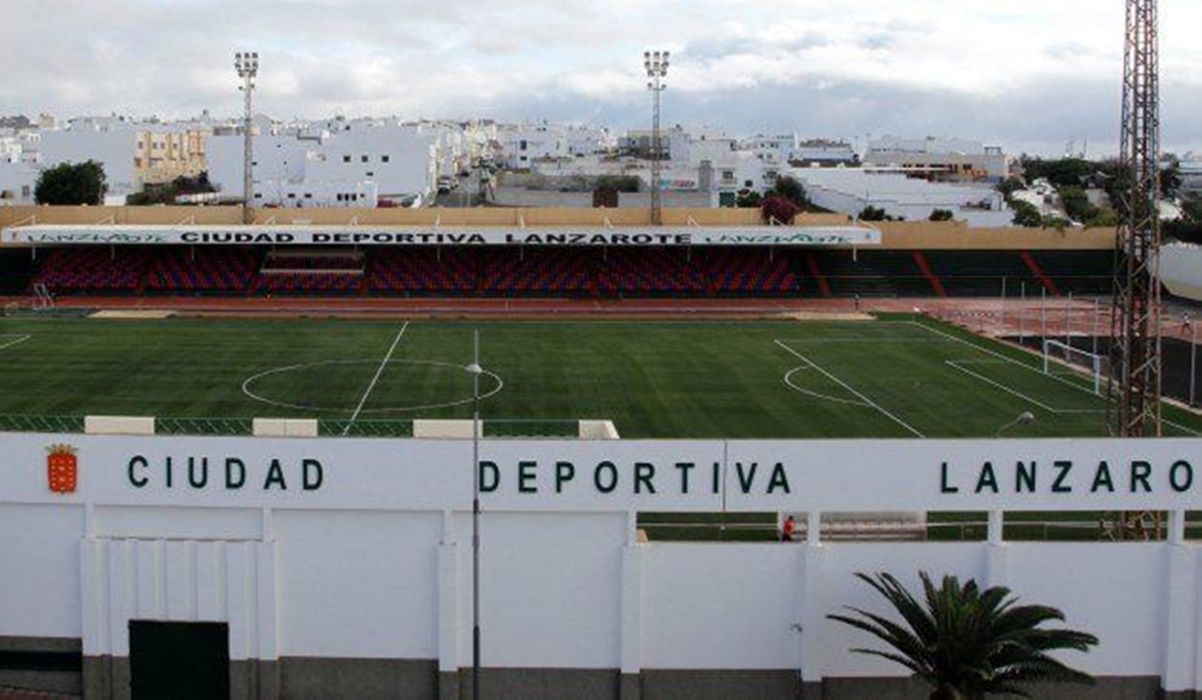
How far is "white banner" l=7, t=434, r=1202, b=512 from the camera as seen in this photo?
66.3ft

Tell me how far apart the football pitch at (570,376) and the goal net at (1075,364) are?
66 centimetres

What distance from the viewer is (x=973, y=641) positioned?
18656 mm

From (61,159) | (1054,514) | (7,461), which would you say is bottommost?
(1054,514)

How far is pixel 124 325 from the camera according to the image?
6412cm

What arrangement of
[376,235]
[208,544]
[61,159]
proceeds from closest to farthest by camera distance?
[208,544] → [376,235] → [61,159]

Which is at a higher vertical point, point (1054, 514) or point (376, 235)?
point (376, 235)

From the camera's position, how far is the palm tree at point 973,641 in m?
18.5

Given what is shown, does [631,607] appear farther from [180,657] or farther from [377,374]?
[377,374]

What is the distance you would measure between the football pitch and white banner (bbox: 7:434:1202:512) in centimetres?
1499

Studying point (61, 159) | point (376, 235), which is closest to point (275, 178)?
point (61, 159)

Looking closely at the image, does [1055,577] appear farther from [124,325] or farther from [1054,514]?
[124,325]

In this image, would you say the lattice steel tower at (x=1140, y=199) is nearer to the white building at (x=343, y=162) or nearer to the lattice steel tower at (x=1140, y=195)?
the lattice steel tower at (x=1140, y=195)

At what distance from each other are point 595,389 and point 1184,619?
29195 mm

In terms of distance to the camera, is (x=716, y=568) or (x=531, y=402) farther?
(x=531, y=402)
